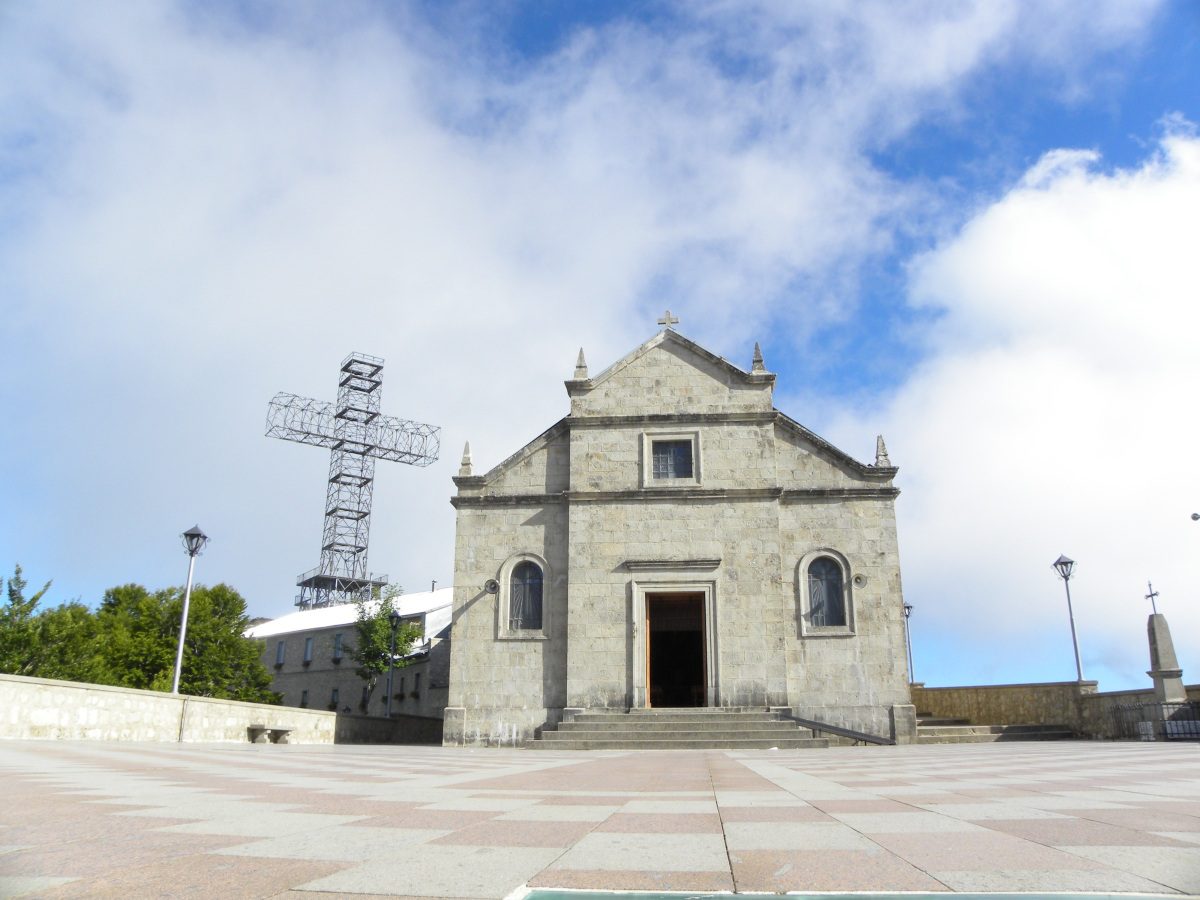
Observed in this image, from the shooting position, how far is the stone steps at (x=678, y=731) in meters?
20.0

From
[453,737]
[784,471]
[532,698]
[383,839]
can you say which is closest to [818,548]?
[784,471]

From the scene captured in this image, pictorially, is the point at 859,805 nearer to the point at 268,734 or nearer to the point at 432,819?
the point at 432,819

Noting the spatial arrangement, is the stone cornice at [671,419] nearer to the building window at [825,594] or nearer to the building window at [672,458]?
the building window at [672,458]

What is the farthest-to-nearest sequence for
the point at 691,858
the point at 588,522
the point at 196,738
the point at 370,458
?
the point at 370,458
the point at 588,522
the point at 196,738
the point at 691,858

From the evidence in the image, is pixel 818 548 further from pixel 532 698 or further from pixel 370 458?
pixel 370 458

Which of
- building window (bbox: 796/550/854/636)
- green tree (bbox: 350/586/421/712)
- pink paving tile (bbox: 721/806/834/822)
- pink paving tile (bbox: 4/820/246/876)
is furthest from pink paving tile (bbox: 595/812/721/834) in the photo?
green tree (bbox: 350/586/421/712)

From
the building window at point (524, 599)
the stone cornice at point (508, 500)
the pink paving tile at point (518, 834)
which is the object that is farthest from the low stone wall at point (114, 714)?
the pink paving tile at point (518, 834)

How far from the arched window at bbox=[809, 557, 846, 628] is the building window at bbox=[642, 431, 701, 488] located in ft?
14.0

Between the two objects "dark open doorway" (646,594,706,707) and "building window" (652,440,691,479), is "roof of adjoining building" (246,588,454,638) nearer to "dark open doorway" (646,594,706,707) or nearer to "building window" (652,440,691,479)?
"dark open doorway" (646,594,706,707)

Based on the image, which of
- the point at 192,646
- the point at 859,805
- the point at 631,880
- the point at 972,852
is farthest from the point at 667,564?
the point at 192,646

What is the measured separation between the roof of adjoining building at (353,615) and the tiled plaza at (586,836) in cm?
3993

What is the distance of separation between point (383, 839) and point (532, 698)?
1978 centimetres

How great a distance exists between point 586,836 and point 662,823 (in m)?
0.71

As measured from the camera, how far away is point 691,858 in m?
3.66
